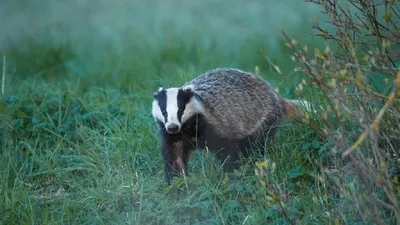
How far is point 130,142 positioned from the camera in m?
5.27

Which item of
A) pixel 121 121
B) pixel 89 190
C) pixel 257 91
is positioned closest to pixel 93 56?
pixel 121 121

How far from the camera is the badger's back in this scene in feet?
17.1

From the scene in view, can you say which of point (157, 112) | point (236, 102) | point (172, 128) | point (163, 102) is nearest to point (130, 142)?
point (157, 112)

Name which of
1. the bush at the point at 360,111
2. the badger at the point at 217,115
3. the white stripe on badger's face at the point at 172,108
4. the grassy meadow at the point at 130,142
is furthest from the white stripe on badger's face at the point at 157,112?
the bush at the point at 360,111

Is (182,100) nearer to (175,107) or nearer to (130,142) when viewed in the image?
(175,107)

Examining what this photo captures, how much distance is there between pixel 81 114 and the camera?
6.04 meters

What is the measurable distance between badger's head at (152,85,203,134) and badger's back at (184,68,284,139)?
205mm

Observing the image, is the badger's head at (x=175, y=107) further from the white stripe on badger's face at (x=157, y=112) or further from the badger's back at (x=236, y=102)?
the badger's back at (x=236, y=102)

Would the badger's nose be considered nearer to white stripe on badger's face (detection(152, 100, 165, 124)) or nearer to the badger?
the badger

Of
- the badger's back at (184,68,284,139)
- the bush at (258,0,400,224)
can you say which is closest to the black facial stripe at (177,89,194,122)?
the badger's back at (184,68,284,139)

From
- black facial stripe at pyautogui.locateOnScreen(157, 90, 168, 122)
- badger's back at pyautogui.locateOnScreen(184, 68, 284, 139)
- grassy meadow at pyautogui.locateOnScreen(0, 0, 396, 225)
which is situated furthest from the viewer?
badger's back at pyautogui.locateOnScreen(184, 68, 284, 139)

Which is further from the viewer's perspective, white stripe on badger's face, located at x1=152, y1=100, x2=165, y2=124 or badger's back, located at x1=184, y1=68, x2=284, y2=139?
badger's back, located at x1=184, y1=68, x2=284, y2=139

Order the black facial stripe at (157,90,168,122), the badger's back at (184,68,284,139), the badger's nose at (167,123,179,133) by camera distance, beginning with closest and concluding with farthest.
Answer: the badger's nose at (167,123,179,133)
the black facial stripe at (157,90,168,122)
the badger's back at (184,68,284,139)

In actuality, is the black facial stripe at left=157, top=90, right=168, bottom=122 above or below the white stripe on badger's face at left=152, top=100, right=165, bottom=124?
above
